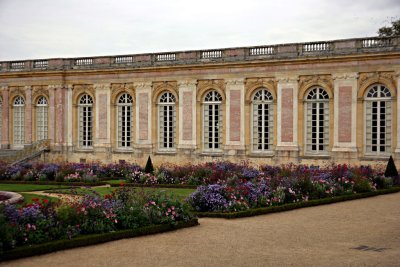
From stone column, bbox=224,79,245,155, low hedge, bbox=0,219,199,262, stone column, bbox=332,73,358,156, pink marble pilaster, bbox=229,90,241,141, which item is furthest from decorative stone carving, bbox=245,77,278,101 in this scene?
low hedge, bbox=0,219,199,262

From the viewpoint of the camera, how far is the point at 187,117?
30766 mm

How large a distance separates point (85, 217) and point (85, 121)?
75.9 feet

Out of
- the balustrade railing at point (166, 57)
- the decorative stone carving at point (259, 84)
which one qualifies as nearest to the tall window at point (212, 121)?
the decorative stone carving at point (259, 84)

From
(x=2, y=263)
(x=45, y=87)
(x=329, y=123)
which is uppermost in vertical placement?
(x=45, y=87)

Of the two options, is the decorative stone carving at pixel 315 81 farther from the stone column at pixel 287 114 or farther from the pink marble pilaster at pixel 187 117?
the pink marble pilaster at pixel 187 117

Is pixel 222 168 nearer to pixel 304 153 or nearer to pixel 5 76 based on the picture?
pixel 304 153

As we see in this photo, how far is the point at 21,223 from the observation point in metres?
10.3

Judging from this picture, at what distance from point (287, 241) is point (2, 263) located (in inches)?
191

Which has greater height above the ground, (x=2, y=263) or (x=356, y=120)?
(x=356, y=120)

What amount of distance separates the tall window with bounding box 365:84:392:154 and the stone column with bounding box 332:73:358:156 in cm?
59

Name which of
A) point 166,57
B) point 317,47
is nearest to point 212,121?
point 166,57

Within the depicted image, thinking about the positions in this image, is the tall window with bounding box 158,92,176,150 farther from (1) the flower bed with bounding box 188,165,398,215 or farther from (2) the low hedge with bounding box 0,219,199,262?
(2) the low hedge with bounding box 0,219,199,262

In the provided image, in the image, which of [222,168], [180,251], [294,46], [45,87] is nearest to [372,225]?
[180,251]

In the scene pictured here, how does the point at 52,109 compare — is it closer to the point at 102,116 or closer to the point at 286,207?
the point at 102,116
